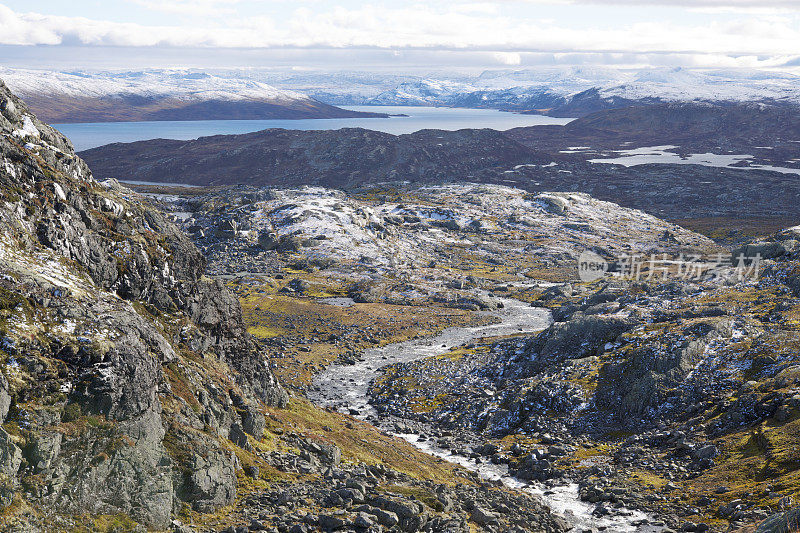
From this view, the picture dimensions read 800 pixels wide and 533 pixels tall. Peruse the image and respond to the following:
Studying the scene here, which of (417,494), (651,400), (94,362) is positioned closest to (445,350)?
(651,400)

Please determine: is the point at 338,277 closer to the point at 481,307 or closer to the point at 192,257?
the point at 481,307

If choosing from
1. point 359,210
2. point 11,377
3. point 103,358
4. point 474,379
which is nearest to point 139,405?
point 103,358

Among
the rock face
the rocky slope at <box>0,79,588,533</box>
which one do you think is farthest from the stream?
the rock face

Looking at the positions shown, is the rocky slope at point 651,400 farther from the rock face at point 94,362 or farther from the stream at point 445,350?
the rock face at point 94,362

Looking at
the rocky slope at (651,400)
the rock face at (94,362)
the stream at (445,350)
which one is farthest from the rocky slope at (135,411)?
the rocky slope at (651,400)

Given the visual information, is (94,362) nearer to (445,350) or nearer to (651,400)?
(651,400)

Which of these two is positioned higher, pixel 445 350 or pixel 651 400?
pixel 651 400
